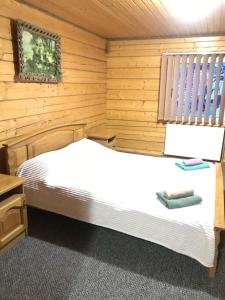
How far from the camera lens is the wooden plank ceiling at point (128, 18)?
243 centimetres

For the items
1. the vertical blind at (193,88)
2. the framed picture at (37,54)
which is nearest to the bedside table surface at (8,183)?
the framed picture at (37,54)

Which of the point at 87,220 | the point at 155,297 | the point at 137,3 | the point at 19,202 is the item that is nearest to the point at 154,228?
the point at 155,297

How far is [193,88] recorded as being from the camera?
3.85 m

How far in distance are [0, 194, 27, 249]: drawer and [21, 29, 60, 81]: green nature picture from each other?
1285mm

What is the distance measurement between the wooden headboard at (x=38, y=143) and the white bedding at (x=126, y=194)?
4.4 inches

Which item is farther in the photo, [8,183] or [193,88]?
[193,88]

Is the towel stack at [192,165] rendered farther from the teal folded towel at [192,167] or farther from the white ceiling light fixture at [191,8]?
the white ceiling light fixture at [191,8]

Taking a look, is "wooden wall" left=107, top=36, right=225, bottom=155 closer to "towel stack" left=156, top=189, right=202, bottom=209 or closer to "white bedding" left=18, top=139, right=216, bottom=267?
"white bedding" left=18, top=139, right=216, bottom=267

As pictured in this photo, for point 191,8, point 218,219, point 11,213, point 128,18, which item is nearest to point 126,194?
point 218,219

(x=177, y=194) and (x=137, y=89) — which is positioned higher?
(x=137, y=89)

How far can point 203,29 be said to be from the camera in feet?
11.1

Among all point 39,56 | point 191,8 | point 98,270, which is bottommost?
point 98,270

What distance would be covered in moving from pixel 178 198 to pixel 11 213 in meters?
1.36

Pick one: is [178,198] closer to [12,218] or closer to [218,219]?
[218,219]
